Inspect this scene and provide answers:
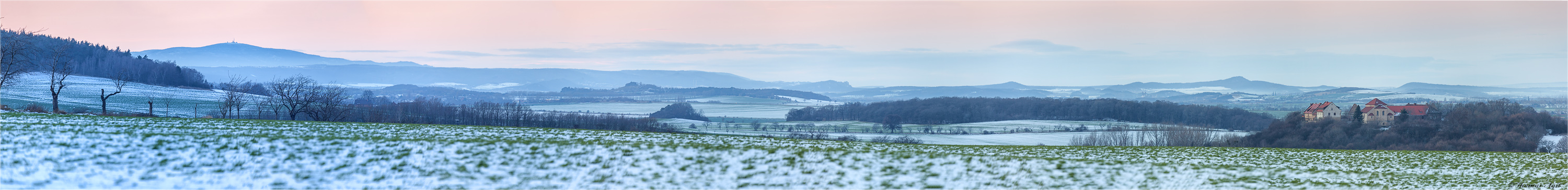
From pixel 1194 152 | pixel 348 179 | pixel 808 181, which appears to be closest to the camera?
pixel 348 179

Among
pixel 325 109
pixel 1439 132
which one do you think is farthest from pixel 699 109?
pixel 1439 132

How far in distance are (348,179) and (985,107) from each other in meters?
126

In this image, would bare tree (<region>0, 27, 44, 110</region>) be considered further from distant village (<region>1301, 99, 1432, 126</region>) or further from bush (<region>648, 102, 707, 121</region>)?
distant village (<region>1301, 99, 1432, 126</region>)

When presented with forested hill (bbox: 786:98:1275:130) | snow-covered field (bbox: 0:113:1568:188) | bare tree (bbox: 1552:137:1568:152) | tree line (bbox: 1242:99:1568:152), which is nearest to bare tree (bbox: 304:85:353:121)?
snow-covered field (bbox: 0:113:1568:188)

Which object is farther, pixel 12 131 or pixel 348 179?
pixel 12 131

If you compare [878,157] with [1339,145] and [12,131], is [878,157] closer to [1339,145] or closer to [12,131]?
[12,131]

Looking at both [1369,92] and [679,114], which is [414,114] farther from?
[1369,92]

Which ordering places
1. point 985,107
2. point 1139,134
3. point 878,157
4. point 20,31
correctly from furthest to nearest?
point 985,107 < point 1139,134 < point 20,31 < point 878,157

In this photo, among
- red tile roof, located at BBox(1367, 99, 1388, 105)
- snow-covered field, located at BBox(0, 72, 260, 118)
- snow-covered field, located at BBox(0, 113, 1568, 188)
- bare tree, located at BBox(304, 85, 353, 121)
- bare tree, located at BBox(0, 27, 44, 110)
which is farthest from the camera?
red tile roof, located at BBox(1367, 99, 1388, 105)

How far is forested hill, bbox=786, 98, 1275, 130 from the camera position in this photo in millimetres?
108875

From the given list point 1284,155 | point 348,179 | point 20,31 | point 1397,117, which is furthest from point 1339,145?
→ point 20,31

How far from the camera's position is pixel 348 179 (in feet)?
40.5

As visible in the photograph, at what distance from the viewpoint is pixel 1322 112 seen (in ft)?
279

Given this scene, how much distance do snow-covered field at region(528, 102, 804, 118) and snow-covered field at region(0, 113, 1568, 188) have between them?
129 metres
